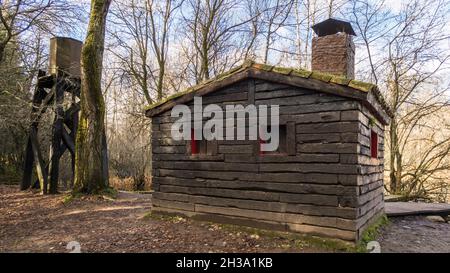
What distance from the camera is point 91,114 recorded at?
32.9 feet

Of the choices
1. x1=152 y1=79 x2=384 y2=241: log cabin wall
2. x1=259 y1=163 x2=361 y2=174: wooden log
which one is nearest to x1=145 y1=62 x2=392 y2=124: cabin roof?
x1=152 y1=79 x2=384 y2=241: log cabin wall

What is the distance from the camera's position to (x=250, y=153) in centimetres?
651

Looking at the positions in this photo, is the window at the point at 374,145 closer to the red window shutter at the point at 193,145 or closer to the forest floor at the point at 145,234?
the forest floor at the point at 145,234

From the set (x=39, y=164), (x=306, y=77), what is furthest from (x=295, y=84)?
(x=39, y=164)

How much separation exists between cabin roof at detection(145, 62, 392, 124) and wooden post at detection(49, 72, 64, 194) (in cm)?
454

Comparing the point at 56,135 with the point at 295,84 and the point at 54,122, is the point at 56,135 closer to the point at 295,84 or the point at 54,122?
the point at 54,122

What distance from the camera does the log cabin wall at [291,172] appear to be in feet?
18.1

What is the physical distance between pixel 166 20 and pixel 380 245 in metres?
17.7

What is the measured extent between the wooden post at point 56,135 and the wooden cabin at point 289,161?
4805 millimetres

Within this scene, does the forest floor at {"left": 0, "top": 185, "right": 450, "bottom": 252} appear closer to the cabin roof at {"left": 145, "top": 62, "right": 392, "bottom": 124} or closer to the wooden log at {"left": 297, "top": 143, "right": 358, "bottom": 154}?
the wooden log at {"left": 297, "top": 143, "right": 358, "bottom": 154}

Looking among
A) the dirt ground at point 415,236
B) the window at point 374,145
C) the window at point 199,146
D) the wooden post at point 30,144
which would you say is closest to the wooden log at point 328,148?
the dirt ground at point 415,236

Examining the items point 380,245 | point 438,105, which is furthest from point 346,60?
point 438,105
